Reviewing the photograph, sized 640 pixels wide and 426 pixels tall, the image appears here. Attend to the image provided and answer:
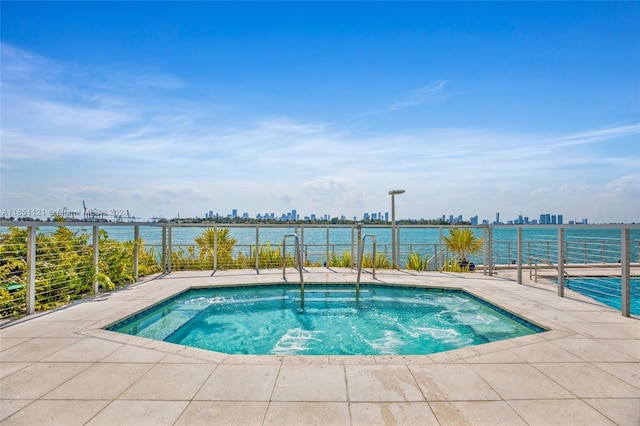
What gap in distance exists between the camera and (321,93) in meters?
10.1

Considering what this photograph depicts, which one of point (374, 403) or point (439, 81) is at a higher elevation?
point (439, 81)

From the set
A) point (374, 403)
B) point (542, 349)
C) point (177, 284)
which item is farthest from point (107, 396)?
point (177, 284)

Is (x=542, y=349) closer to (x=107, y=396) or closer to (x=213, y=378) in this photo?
(x=213, y=378)

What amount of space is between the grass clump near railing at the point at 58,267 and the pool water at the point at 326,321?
142 centimetres

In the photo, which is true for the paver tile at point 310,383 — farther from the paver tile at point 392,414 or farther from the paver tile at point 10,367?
the paver tile at point 10,367

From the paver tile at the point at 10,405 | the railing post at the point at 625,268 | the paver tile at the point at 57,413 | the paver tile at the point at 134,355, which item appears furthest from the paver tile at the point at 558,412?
the paver tile at the point at 10,405

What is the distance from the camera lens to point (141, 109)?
879 cm

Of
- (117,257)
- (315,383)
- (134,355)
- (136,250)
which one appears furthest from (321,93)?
(315,383)

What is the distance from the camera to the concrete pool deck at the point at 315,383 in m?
1.97

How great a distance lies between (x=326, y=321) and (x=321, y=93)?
7341 mm

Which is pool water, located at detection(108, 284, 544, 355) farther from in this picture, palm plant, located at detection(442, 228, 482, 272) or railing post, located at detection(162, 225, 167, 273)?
palm plant, located at detection(442, 228, 482, 272)

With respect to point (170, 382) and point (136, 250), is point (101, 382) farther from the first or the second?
point (136, 250)

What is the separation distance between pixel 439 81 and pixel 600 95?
3.72m

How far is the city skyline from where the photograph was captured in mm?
6930
